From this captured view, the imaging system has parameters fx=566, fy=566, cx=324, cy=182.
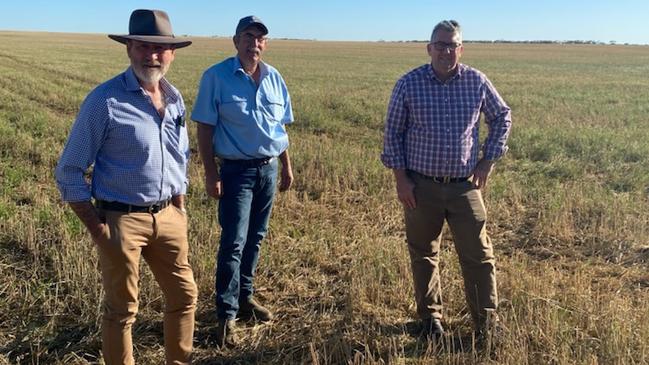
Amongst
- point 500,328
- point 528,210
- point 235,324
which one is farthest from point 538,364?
point 528,210

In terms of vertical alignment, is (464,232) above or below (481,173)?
below

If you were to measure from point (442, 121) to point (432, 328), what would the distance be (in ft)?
4.93

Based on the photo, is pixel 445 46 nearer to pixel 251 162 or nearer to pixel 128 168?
pixel 251 162

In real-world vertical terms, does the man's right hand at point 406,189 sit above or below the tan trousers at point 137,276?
above

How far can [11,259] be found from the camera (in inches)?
204

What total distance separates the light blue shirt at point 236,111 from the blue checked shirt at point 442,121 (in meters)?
0.92

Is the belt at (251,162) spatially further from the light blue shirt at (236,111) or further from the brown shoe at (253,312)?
the brown shoe at (253,312)

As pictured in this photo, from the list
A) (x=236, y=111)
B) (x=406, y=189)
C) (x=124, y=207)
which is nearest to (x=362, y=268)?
(x=406, y=189)

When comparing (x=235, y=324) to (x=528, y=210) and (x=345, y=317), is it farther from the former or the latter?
(x=528, y=210)

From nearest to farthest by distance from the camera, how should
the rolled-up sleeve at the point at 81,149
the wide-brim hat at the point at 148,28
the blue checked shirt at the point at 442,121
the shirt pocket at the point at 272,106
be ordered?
1. the rolled-up sleeve at the point at 81,149
2. the wide-brim hat at the point at 148,28
3. the blue checked shirt at the point at 442,121
4. the shirt pocket at the point at 272,106

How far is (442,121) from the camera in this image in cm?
399

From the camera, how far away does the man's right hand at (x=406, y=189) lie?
4105 mm

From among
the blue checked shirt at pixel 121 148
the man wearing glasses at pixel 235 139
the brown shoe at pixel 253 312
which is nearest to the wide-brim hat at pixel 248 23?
the man wearing glasses at pixel 235 139

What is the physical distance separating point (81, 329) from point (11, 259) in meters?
1.53
